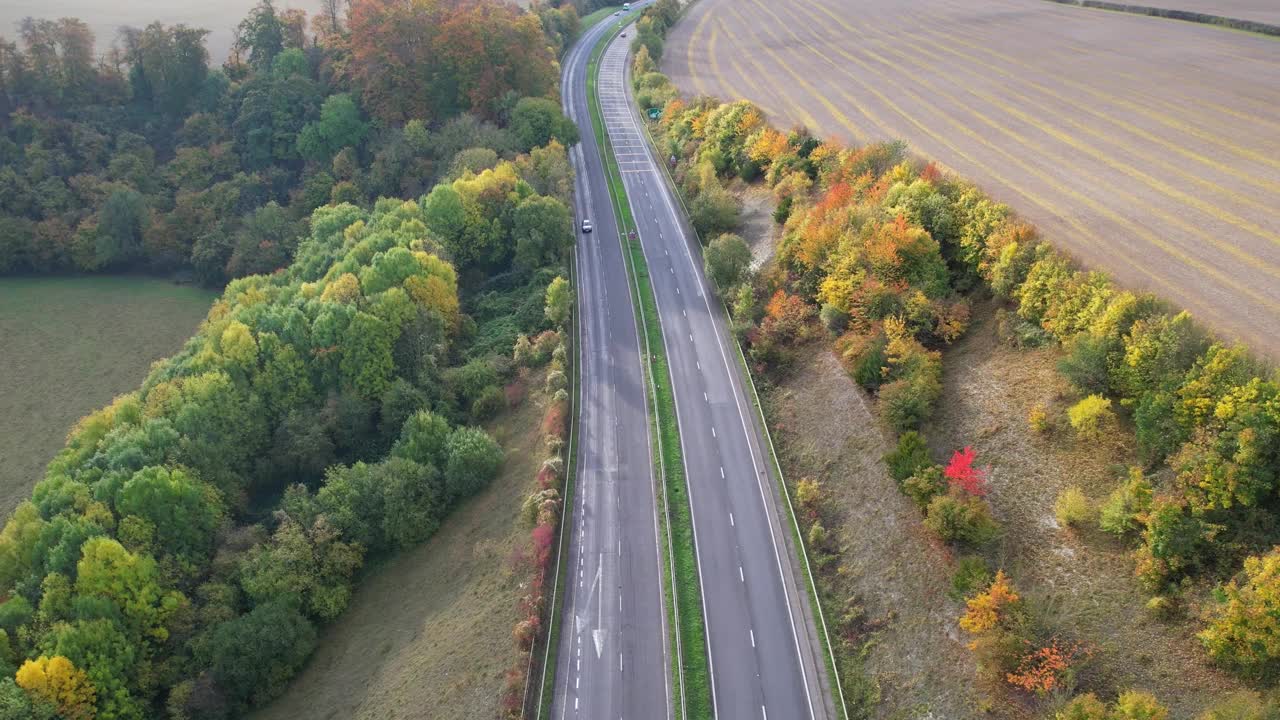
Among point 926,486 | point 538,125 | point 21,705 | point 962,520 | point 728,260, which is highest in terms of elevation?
point 538,125

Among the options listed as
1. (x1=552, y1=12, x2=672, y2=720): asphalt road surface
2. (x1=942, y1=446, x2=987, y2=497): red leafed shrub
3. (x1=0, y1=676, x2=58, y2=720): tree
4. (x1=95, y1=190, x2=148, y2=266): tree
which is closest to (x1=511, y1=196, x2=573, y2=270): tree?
(x1=552, y1=12, x2=672, y2=720): asphalt road surface

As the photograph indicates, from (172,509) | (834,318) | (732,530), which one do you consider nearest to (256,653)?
Result: (172,509)

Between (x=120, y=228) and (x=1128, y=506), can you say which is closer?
(x=1128, y=506)

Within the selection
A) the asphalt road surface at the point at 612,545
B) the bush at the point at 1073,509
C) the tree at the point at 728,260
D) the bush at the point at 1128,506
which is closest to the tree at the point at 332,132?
the asphalt road surface at the point at 612,545

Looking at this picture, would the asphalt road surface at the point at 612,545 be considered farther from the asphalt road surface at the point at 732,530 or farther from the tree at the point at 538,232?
the tree at the point at 538,232

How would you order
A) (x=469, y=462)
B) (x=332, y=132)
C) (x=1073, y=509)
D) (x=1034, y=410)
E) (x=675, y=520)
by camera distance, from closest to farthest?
(x=1073, y=509) → (x=1034, y=410) → (x=675, y=520) → (x=469, y=462) → (x=332, y=132)

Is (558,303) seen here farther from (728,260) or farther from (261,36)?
(261,36)

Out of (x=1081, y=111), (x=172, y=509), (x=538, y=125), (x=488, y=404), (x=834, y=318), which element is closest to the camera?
(x=172, y=509)

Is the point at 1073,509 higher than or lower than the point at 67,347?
higher
